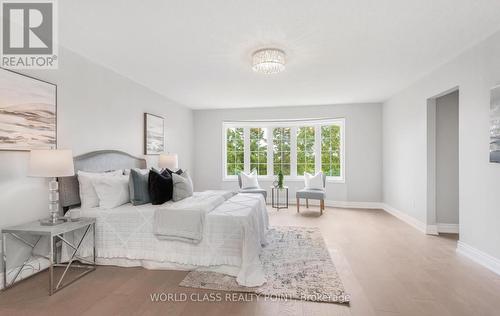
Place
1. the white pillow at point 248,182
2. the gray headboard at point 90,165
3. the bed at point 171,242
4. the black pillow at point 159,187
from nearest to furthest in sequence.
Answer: the bed at point 171,242
the gray headboard at point 90,165
the black pillow at point 159,187
the white pillow at point 248,182

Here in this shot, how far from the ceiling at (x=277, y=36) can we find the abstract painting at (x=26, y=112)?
2.07ft

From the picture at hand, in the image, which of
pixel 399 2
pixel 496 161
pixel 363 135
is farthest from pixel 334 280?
pixel 363 135

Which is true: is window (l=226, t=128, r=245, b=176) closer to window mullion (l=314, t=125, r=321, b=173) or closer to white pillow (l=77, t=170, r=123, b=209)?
window mullion (l=314, t=125, r=321, b=173)

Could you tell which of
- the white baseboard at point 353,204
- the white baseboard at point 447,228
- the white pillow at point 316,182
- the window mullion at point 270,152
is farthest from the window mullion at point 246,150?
the white baseboard at point 447,228

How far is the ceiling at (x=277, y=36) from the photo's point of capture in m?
2.21

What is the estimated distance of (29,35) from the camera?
2641 mm

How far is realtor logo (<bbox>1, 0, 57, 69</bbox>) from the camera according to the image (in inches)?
90.1

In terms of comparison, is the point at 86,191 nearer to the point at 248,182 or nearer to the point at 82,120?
the point at 82,120

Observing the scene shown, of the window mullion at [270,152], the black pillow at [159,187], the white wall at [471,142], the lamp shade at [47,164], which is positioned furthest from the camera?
the window mullion at [270,152]

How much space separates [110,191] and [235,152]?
13.7 feet

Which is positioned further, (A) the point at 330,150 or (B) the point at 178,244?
(A) the point at 330,150

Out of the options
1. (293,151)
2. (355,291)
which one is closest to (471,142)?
(355,291)

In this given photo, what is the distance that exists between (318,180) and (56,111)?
4755 millimetres

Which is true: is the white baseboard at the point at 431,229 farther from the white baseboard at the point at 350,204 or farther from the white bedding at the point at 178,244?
the white bedding at the point at 178,244
